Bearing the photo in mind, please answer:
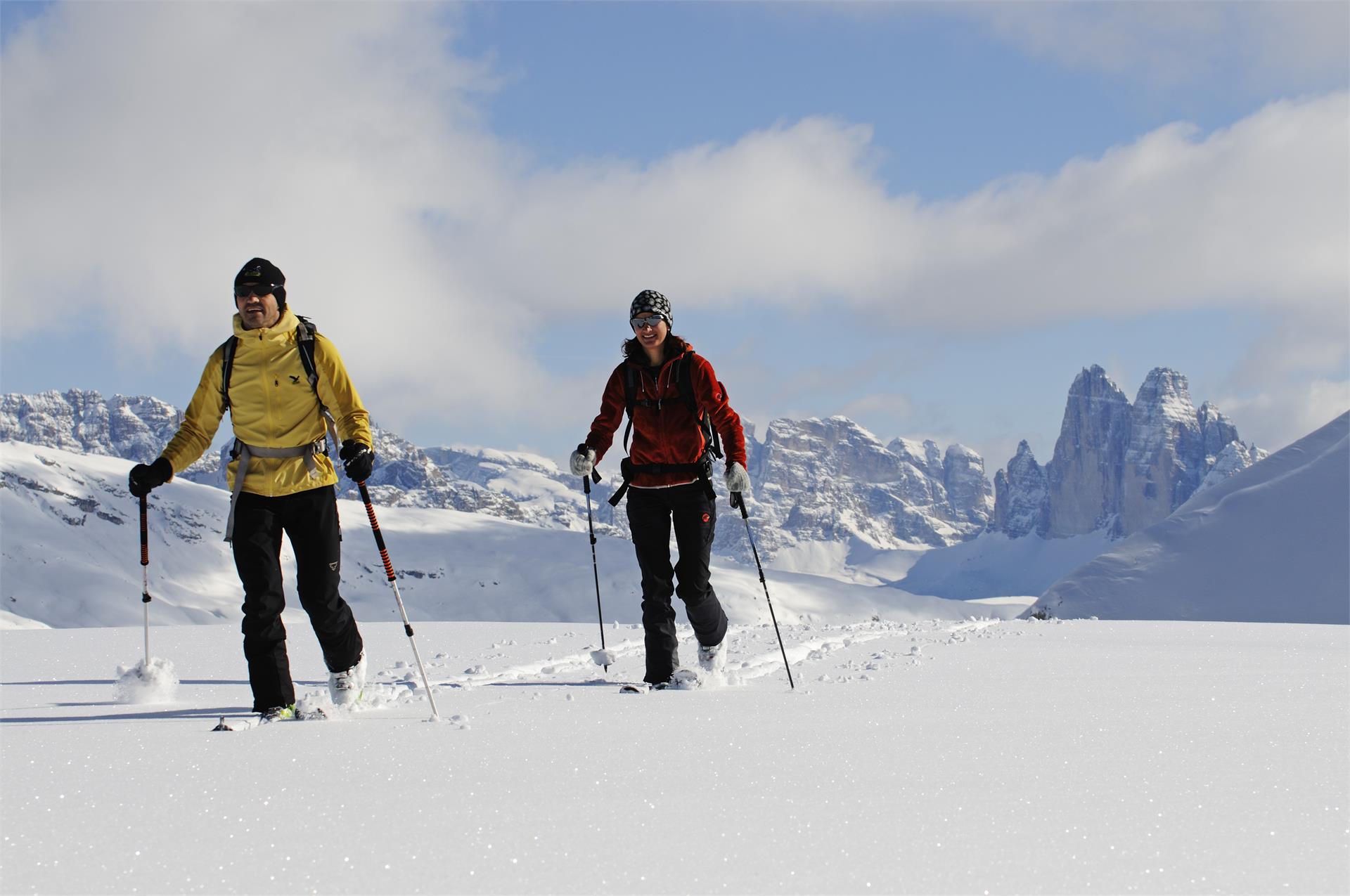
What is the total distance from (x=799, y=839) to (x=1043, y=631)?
10.3m

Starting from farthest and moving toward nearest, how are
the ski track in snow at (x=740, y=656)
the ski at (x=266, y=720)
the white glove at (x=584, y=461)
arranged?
the white glove at (x=584, y=461) < the ski track in snow at (x=740, y=656) < the ski at (x=266, y=720)

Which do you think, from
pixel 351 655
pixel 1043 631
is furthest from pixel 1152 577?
pixel 351 655

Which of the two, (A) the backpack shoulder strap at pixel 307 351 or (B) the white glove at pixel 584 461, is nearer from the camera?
(A) the backpack shoulder strap at pixel 307 351

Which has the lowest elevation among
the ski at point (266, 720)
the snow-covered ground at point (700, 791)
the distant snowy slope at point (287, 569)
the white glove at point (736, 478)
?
the snow-covered ground at point (700, 791)

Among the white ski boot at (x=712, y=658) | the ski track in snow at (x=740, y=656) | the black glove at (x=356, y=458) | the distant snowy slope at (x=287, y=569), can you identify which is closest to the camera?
the black glove at (x=356, y=458)

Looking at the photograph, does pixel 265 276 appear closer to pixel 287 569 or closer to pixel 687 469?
pixel 687 469

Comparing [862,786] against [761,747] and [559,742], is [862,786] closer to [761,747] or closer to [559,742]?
[761,747]

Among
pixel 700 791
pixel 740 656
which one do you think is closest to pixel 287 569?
pixel 740 656

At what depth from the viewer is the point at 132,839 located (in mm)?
3068

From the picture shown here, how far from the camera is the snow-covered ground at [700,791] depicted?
2.82 m

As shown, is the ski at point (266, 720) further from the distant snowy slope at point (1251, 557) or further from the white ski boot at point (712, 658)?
the distant snowy slope at point (1251, 557)

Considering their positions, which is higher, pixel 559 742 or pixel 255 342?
pixel 255 342

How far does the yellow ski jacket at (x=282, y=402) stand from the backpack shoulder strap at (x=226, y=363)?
1 cm

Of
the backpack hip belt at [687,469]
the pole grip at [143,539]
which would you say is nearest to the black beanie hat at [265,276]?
the pole grip at [143,539]
